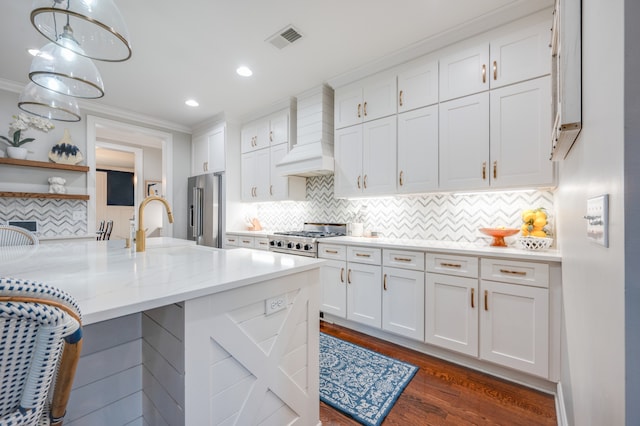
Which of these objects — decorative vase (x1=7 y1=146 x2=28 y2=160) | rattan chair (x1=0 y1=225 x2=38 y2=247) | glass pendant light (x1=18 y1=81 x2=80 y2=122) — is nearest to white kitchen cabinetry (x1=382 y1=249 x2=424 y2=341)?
glass pendant light (x1=18 y1=81 x2=80 y2=122)

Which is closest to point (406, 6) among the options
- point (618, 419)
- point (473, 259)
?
point (473, 259)

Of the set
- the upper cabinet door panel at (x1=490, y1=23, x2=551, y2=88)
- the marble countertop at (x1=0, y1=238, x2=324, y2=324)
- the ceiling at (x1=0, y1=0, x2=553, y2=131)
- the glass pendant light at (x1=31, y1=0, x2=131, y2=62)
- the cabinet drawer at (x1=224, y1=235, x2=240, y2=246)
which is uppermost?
the ceiling at (x1=0, y1=0, x2=553, y2=131)

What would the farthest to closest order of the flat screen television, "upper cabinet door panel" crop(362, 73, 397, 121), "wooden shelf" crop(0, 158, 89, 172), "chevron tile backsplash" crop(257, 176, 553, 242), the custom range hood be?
the flat screen television, the custom range hood, "wooden shelf" crop(0, 158, 89, 172), "upper cabinet door panel" crop(362, 73, 397, 121), "chevron tile backsplash" crop(257, 176, 553, 242)

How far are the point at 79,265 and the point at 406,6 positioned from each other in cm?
264

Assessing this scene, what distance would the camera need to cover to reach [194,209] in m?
4.61

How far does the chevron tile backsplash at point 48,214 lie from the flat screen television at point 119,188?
187 inches

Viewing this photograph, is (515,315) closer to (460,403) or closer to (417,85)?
(460,403)

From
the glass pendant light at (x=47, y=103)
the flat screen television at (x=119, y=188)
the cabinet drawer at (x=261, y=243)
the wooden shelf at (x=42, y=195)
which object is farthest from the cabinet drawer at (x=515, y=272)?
the flat screen television at (x=119, y=188)

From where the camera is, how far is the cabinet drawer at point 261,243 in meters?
3.64

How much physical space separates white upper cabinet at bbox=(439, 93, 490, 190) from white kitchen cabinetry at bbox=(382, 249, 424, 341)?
2.45 ft

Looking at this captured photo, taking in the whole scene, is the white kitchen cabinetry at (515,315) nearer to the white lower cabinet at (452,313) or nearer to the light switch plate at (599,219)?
the white lower cabinet at (452,313)

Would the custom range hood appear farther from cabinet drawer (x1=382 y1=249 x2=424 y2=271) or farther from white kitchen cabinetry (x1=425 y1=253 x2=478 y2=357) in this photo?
white kitchen cabinetry (x1=425 y1=253 x2=478 y2=357)

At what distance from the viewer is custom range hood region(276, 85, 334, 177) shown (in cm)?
325

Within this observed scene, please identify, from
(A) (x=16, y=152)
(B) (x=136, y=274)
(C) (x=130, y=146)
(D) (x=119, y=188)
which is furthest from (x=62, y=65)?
(D) (x=119, y=188)
